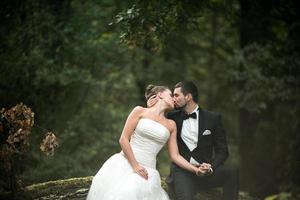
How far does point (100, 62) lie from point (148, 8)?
4700 mm

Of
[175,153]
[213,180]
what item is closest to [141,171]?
[175,153]

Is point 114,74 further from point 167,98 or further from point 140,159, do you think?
point 140,159

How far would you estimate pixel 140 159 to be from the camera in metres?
7.44

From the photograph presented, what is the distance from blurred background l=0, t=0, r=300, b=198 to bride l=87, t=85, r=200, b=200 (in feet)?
7.86

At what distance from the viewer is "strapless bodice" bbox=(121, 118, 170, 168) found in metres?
7.41

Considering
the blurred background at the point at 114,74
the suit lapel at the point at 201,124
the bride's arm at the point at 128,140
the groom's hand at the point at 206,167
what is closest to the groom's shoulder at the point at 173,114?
the suit lapel at the point at 201,124

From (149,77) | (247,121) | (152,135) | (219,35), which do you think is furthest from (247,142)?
(152,135)

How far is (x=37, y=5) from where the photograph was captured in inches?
504

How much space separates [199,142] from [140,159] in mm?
914

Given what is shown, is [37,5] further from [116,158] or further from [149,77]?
[116,158]

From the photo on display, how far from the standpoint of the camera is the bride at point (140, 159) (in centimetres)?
704

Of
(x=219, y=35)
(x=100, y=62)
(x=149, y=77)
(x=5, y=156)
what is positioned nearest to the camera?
(x=5, y=156)

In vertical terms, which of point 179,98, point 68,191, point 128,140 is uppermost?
point 179,98

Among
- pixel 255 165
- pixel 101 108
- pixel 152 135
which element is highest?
pixel 152 135
